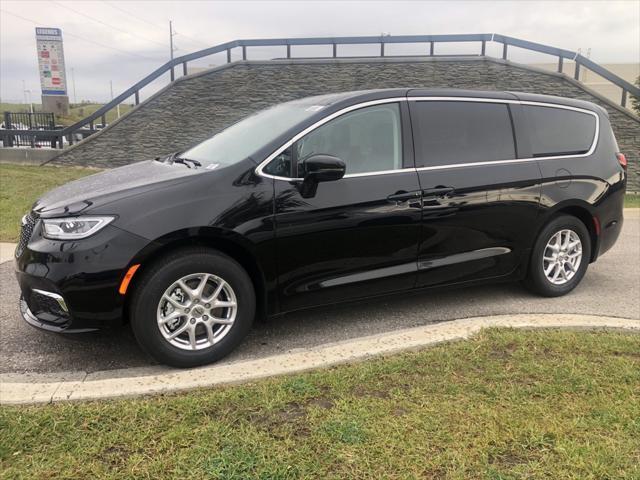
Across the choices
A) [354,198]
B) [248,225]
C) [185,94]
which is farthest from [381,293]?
[185,94]

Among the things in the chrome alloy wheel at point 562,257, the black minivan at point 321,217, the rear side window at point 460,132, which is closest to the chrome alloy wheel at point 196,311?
the black minivan at point 321,217

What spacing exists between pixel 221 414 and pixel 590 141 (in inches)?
163

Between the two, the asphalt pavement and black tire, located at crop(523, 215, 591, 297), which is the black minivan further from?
the asphalt pavement

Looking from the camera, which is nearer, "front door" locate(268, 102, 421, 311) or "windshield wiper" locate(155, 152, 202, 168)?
"front door" locate(268, 102, 421, 311)

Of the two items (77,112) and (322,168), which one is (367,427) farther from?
(77,112)

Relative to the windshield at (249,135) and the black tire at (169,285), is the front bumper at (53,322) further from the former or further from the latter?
the windshield at (249,135)

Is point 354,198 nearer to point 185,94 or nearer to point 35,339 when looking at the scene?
point 35,339

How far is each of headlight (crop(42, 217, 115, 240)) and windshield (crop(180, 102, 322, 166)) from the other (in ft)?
3.03

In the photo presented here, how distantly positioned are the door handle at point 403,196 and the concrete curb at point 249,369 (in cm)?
94

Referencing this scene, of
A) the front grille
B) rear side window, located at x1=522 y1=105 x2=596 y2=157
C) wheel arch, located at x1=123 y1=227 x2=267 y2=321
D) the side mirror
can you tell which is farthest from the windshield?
rear side window, located at x1=522 y1=105 x2=596 y2=157

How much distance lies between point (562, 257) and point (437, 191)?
1608 mm

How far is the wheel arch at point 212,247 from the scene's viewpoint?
318 cm

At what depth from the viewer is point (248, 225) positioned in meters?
3.40

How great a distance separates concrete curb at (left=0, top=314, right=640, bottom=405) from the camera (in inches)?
115
